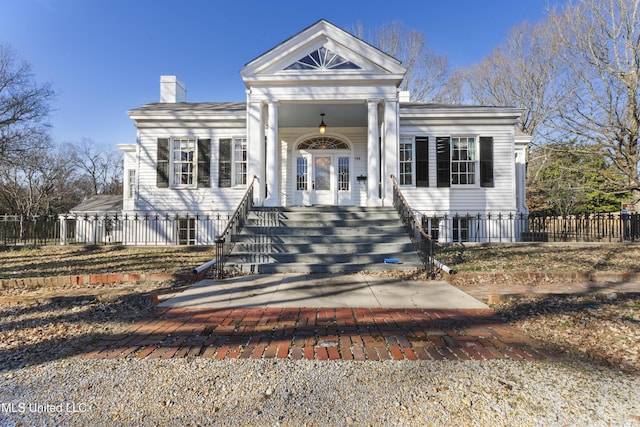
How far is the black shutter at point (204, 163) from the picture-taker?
42.9 feet

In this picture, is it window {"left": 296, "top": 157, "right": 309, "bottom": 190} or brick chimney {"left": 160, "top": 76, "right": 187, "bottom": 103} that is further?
brick chimney {"left": 160, "top": 76, "right": 187, "bottom": 103}

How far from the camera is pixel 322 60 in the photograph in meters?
10.7

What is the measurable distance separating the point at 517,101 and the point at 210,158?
2367cm

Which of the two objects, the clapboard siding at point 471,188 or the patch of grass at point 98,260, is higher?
the clapboard siding at point 471,188

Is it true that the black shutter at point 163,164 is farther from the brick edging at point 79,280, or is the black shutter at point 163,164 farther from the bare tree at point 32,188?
the bare tree at point 32,188

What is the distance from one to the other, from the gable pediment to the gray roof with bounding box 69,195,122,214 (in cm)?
1357

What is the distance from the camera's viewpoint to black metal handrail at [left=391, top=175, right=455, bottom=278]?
6.51 metres

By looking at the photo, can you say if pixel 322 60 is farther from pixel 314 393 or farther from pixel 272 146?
pixel 314 393

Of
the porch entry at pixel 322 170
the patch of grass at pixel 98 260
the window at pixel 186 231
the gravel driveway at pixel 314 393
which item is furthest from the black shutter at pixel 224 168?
the gravel driveway at pixel 314 393

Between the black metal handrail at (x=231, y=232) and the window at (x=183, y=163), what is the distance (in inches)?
143

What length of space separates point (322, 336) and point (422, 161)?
35.7 ft

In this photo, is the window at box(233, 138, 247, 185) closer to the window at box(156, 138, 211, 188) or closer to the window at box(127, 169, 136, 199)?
the window at box(156, 138, 211, 188)

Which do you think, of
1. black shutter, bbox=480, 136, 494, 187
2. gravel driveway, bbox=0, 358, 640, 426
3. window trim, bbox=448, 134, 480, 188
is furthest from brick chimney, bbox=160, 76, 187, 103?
gravel driveway, bbox=0, 358, 640, 426

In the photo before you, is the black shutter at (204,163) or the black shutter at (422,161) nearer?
the black shutter at (422,161)
